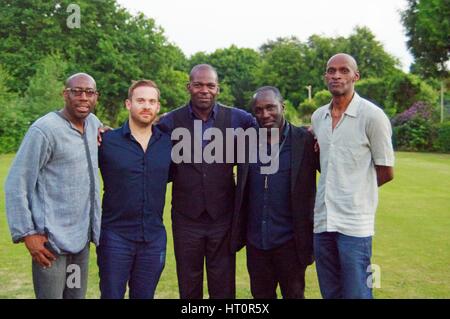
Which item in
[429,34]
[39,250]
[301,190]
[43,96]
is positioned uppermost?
[429,34]

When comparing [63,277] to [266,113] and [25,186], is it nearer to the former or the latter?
[25,186]

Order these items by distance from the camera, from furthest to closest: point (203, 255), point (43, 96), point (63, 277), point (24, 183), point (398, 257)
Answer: point (43, 96), point (398, 257), point (203, 255), point (63, 277), point (24, 183)

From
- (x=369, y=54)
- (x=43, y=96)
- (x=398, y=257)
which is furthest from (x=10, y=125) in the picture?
(x=369, y=54)

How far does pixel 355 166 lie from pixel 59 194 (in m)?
2.39

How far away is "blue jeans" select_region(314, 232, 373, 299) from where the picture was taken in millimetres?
4367

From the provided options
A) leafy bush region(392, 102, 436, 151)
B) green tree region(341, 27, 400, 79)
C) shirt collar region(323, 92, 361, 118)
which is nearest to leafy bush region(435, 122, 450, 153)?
leafy bush region(392, 102, 436, 151)

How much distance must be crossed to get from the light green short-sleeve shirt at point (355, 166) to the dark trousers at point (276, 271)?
20.2 inches

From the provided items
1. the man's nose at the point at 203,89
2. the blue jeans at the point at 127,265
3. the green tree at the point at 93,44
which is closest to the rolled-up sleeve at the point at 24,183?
the blue jeans at the point at 127,265

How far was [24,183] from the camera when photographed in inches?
160

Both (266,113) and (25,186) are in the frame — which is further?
(266,113)

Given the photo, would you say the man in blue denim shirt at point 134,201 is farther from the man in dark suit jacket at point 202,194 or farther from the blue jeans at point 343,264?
the blue jeans at point 343,264

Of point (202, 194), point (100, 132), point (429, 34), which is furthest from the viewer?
point (429, 34)

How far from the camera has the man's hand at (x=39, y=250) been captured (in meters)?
4.10

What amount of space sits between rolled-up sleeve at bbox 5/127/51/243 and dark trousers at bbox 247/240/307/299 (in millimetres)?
1999
